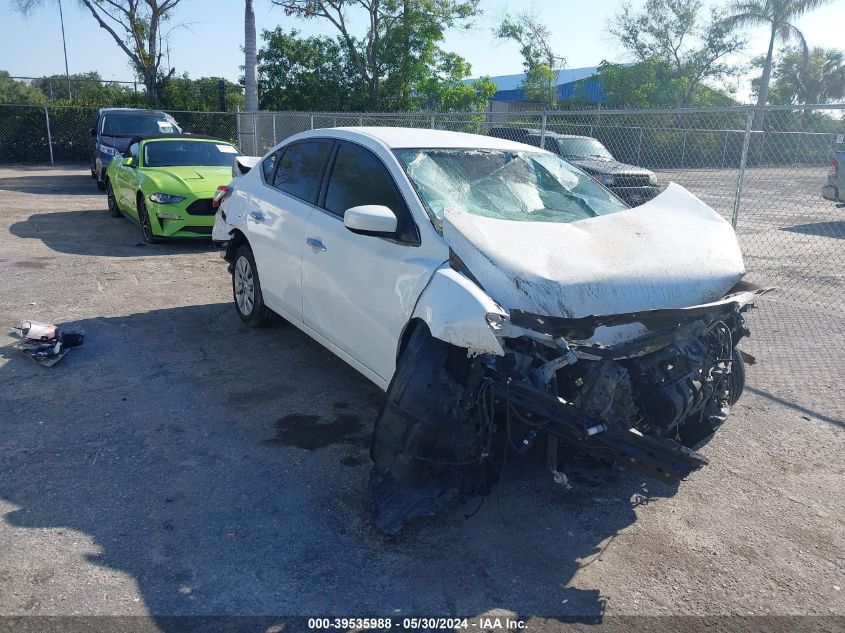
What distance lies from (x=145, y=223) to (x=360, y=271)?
23.5 ft

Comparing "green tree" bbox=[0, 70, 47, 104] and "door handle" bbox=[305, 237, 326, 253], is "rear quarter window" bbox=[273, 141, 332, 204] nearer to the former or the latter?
"door handle" bbox=[305, 237, 326, 253]

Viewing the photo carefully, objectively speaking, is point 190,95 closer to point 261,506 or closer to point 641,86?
point 641,86

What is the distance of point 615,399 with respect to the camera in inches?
129

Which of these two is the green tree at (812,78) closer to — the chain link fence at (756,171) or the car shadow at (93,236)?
the chain link fence at (756,171)

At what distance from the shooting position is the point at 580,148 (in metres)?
14.0

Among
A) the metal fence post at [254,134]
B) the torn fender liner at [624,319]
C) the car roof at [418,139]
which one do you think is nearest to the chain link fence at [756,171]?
the metal fence post at [254,134]

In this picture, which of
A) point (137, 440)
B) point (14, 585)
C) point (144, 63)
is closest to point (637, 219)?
point (137, 440)

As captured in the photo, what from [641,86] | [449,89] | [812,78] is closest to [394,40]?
[449,89]

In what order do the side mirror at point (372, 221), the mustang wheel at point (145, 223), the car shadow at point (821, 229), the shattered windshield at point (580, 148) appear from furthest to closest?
the car shadow at point (821, 229) → the shattered windshield at point (580, 148) → the mustang wheel at point (145, 223) → the side mirror at point (372, 221)

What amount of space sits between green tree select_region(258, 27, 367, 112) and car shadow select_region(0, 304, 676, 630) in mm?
24663

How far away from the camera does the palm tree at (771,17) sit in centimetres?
3266

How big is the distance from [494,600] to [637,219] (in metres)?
2.35

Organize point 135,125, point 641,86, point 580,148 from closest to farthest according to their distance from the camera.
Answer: point 580,148, point 135,125, point 641,86

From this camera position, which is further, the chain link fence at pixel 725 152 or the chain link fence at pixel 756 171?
the chain link fence at pixel 725 152
